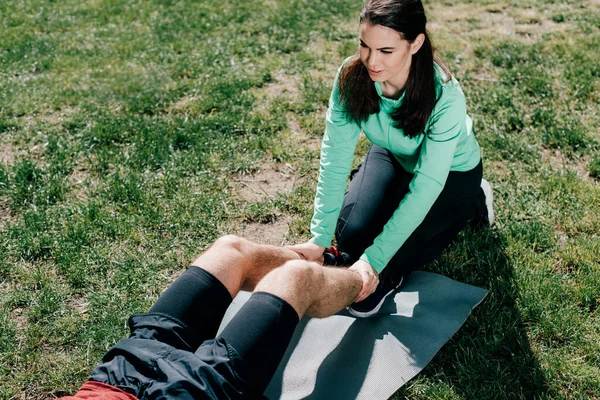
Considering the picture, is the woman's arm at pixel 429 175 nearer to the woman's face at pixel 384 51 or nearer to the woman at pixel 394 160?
the woman at pixel 394 160

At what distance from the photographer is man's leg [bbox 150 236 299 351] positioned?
8.40 feet

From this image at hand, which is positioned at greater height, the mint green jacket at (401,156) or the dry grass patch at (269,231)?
the mint green jacket at (401,156)

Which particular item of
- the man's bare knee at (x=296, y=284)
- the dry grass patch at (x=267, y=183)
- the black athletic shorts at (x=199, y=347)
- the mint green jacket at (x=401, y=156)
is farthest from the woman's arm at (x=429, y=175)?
the dry grass patch at (x=267, y=183)

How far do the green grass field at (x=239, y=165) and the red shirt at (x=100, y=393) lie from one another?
0.94 meters

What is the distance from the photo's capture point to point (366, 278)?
123 inches

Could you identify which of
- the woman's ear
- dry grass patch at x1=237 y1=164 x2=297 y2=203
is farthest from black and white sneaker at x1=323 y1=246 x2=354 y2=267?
the woman's ear

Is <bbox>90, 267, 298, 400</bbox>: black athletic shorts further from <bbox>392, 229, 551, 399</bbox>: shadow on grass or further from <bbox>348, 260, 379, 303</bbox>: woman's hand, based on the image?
<bbox>392, 229, 551, 399</bbox>: shadow on grass

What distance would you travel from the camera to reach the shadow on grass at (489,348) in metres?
2.95

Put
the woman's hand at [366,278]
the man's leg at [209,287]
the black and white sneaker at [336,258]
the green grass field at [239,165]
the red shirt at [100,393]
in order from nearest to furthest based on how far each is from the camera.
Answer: the red shirt at [100,393], the man's leg at [209,287], the woman's hand at [366,278], the green grass field at [239,165], the black and white sneaker at [336,258]

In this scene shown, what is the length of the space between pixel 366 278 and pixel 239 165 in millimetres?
1940

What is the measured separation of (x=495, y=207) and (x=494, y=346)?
1316 millimetres

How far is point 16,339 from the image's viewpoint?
10.9 feet

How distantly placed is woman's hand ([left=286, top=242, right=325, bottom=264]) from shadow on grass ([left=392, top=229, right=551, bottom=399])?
0.83 m

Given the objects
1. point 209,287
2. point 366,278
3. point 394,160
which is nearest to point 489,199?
point 394,160
